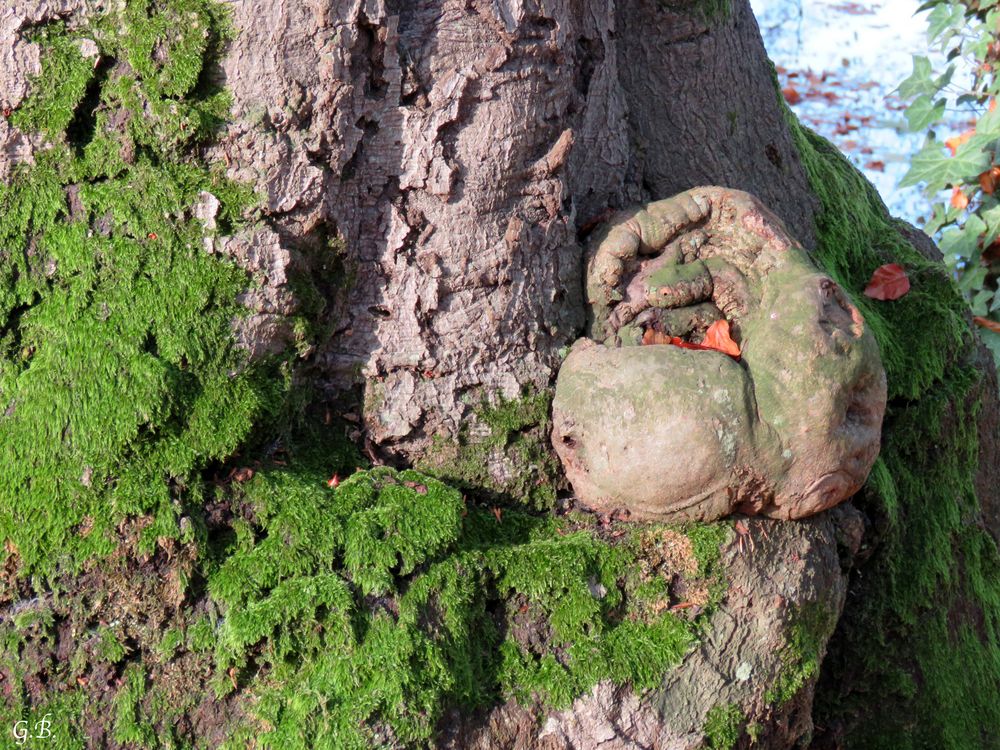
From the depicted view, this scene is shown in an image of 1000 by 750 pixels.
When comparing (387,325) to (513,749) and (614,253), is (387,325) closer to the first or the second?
(614,253)

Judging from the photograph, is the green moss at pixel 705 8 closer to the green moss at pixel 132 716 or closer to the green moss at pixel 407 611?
the green moss at pixel 407 611

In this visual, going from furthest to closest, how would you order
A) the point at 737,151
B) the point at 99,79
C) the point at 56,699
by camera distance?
1. the point at 737,151
2. the point at 99,79
3. the point at 56,699

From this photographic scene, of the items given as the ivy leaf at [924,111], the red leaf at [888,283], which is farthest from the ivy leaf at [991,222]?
the red leaf at [888,283]

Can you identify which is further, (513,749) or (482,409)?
(482,409)

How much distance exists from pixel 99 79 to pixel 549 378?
131cm

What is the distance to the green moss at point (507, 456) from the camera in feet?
8.35

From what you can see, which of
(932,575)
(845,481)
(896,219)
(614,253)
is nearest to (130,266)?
(614,253)

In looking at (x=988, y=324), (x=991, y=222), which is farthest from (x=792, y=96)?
(x=988, y=324)

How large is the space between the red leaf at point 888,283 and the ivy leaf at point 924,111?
78.3 inches

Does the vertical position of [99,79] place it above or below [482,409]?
above

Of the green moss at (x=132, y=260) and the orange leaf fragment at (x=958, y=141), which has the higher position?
the green moss at (x=132, y=260)

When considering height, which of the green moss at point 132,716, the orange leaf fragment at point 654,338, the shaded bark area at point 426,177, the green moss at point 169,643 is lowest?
the green moss at point 132,716

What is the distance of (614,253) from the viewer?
2.66m

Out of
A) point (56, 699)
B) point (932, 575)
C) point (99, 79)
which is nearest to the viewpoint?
point (56, 699)
